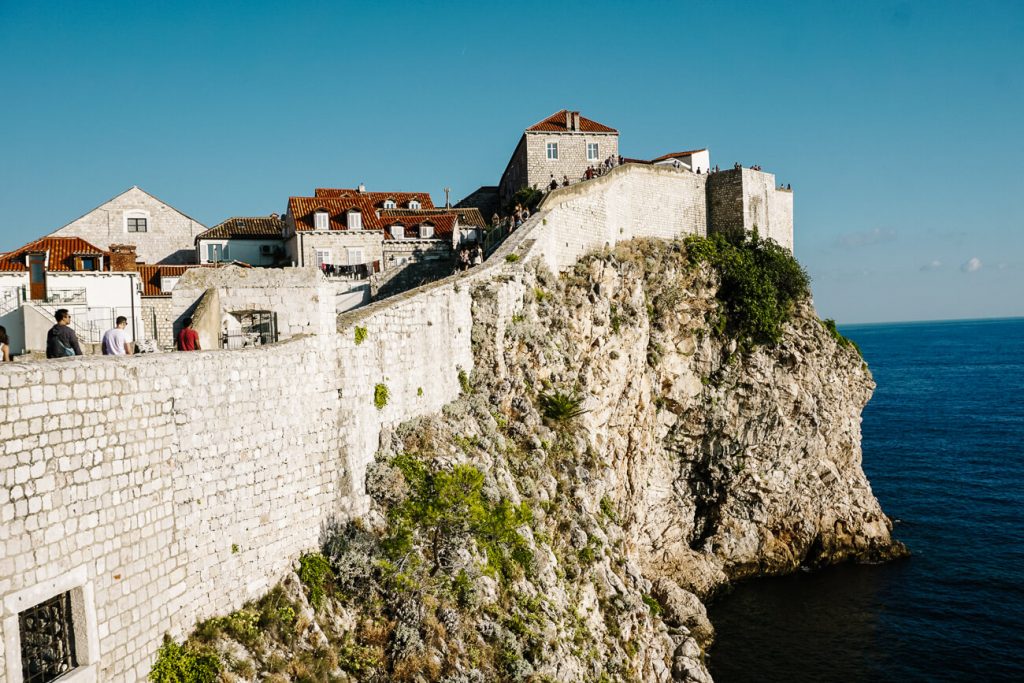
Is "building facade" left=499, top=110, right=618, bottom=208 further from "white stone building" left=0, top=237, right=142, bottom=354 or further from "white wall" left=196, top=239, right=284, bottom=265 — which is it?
"white stone building" left=0, top=237, right=142, bottom=354

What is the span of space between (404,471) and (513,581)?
3613mm

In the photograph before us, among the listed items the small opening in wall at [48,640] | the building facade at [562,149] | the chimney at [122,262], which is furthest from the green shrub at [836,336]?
the small opening in wall at [48,640]

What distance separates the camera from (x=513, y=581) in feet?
53.8

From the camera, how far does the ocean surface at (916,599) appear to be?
87.7 ft

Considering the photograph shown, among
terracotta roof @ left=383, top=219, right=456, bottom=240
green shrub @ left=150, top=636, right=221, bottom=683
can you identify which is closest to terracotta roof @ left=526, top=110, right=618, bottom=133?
terracotta roof @ left=383, top=219, right=456, bottom=240

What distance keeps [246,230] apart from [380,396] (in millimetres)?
24388

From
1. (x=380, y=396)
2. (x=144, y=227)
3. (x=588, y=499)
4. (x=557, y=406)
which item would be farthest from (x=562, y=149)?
A: (x=380, y=396)

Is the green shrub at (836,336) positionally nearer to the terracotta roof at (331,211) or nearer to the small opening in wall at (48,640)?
the terracotta roof at (331,211)

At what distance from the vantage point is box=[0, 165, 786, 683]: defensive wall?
7941 mm

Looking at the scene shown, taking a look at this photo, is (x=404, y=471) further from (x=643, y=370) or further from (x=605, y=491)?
(x=643, y=370)

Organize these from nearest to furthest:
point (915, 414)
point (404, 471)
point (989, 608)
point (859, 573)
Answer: point (404, 471)
point (989, 608)
point (859, 573)
point (915, 414)

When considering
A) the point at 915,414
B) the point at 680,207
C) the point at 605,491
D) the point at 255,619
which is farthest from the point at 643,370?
the point at 915,414

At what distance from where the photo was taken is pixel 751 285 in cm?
3700

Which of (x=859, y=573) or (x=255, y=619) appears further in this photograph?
(x=859, y=573)
